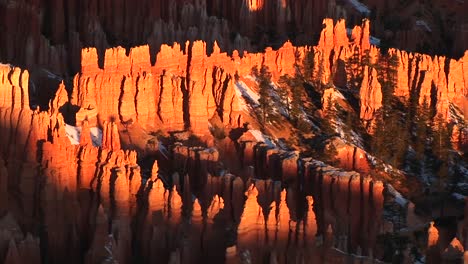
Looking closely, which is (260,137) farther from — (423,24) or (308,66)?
(423,24)

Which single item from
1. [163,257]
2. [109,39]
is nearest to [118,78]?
[163,257]

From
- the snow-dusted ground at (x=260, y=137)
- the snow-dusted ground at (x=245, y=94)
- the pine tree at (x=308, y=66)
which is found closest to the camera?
the snow-dusted ground at (x=260, y=137)

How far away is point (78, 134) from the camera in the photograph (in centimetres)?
4766

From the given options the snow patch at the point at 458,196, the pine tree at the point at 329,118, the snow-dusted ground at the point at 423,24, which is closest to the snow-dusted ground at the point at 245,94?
the pine tree at the point at 329,118

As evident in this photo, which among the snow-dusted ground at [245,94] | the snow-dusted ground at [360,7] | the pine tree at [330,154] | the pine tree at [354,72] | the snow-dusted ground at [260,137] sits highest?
the snow-dusted ground at [360,7]

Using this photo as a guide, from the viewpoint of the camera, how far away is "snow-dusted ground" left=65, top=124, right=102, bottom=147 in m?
46.6

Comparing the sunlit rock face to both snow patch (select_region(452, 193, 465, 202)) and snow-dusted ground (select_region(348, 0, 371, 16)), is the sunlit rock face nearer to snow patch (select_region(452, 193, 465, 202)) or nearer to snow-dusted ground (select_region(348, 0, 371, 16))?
snow patch (select_region(452, 193, 465, 202))

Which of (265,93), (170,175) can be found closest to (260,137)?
(265,93)

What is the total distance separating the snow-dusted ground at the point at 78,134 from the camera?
46.6 m

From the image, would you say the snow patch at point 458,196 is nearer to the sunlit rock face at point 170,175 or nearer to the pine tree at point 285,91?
the sunlit rock face at point 170,175

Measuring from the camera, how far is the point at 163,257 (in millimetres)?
41750

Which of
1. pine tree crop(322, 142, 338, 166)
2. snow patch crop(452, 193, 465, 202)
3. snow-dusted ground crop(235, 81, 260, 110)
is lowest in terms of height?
snow patch crop(452, 193, 465, 202)

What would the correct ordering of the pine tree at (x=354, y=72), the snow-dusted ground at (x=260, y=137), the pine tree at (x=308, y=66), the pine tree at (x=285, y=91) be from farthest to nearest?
the pine tree at (x=354, y=72) → the pine tree at (x=308, y=66) → the pine tree at (x=285, y=91) → the snow-dusted ground at (x=260, y=137)

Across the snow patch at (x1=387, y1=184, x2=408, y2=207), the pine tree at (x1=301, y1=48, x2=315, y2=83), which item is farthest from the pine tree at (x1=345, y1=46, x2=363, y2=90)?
the snow patch at (x1=387, y1=184, x2=408, y2=207)
